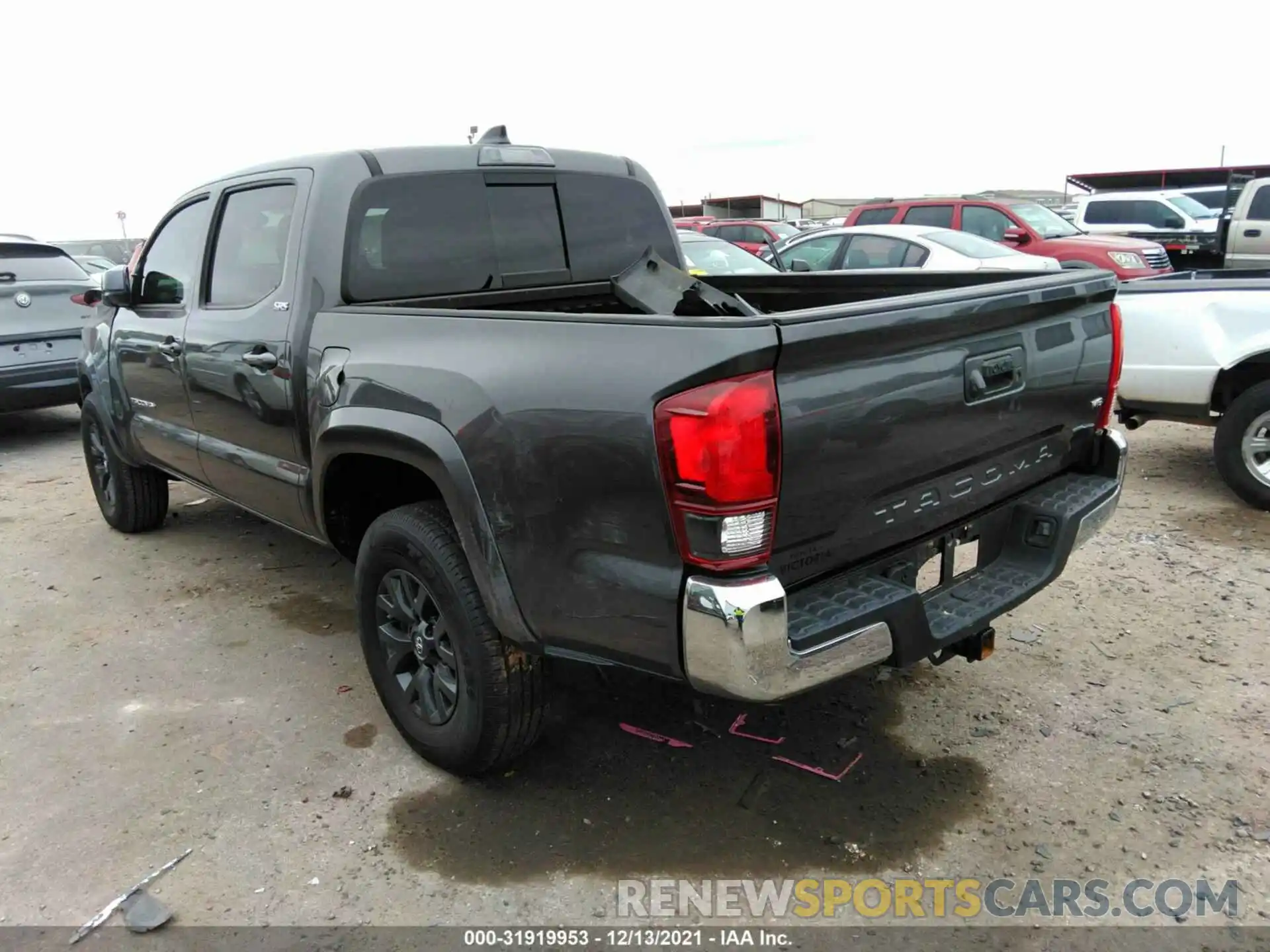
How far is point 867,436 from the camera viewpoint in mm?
2293

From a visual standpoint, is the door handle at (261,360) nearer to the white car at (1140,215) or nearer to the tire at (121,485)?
the tire at (121,485)

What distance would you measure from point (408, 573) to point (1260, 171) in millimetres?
25422

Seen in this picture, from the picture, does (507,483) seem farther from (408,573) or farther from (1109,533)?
(1109,533)

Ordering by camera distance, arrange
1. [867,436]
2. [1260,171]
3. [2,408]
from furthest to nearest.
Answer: [1260,171] < [2,408] < [867,436]

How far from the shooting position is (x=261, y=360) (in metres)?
3.47

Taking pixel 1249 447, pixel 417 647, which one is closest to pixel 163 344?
pixel 417 647

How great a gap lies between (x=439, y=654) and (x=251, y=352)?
1481 mm

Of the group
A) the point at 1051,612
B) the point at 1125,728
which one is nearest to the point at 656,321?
the point at 1125,728

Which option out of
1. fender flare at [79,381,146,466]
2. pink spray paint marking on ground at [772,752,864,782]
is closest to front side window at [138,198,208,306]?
fender flare at [79,381,146,466]

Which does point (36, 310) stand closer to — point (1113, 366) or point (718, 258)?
point (718, 258)

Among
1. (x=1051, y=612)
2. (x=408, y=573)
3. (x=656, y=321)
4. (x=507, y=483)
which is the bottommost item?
(x=1051, y=612)

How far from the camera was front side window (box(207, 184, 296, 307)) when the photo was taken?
3512 mm

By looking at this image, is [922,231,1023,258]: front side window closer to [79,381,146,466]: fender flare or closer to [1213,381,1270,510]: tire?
[1213,381,1270,510]: tire

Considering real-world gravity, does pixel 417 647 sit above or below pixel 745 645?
below
